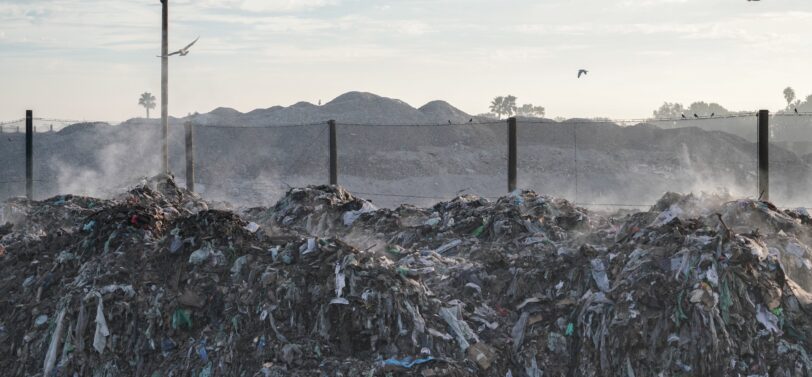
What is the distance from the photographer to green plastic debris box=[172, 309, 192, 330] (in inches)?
285

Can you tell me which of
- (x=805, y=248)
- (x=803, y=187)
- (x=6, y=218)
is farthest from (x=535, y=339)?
(x=803, y=187)

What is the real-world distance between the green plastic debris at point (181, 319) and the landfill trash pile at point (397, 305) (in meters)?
0.01

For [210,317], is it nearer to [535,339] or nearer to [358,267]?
[358,267]

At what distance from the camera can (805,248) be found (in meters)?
8.20

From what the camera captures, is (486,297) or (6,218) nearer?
(486,297)

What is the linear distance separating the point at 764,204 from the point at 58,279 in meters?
8.05

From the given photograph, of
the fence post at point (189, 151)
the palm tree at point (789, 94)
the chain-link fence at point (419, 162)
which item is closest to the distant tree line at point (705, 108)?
the palm tree at point (789, 94)

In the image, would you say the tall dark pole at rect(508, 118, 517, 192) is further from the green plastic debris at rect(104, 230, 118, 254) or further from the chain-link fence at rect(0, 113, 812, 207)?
the chain-link fence at rect(0, 113, 812, 207)

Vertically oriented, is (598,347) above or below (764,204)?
below

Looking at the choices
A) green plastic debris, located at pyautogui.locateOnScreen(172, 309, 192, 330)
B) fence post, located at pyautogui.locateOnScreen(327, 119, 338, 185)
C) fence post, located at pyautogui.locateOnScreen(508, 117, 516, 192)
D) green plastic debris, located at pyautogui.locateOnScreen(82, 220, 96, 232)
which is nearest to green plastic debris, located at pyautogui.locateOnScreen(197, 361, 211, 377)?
green plastic debris, located at pyautogui.locateOnScreen(172, 309, 192, 330)

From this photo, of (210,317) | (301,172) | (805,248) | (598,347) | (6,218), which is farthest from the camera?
(301,172)

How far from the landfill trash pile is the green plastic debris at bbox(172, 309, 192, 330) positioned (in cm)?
1

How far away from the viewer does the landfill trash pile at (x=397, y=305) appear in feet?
21.5

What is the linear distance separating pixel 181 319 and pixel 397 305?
2013 millimetres
